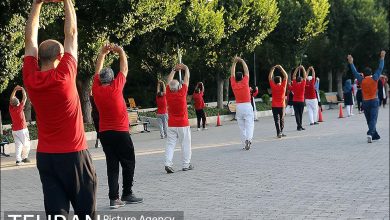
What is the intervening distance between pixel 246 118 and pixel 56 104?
10.5m

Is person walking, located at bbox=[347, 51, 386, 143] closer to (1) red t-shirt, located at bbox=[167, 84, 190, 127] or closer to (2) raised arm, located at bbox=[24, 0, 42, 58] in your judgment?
(1) red t-shirt, located at bbox=[167, 84, 190, 127]

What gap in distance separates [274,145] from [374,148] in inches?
107

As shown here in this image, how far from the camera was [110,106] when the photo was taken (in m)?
8.33

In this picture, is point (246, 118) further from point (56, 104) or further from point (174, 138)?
point (56, 104)

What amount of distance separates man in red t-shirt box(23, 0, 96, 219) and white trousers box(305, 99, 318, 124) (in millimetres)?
17610

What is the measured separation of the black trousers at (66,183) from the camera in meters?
4.62

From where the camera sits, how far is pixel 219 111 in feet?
96.3

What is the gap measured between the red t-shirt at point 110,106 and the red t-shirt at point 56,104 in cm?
351

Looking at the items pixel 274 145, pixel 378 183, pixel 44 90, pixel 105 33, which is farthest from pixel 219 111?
pixel 44 90

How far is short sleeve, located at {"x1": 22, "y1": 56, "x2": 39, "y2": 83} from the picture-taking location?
456 cm

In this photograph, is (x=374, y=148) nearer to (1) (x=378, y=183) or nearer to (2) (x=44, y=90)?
(1) (x=378, y=183)

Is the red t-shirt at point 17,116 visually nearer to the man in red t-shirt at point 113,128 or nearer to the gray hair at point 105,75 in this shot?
the man in red t-shirt at point 113,128

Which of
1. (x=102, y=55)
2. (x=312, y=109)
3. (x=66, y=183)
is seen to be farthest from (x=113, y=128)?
(x=312, y=109)

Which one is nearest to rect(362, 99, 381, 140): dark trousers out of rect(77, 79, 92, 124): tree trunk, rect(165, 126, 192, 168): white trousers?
rect(165, 126, 192, 168): white trousers
